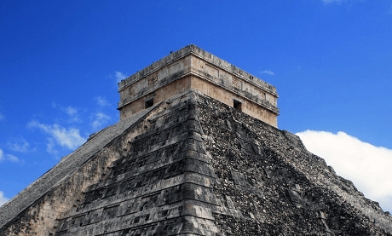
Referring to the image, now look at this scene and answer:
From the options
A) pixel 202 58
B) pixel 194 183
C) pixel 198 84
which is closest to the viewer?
pixel 194 183

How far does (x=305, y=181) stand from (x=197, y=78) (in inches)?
178

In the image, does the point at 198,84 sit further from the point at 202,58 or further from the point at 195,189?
the point at 195,189

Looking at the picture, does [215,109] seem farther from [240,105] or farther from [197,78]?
[240,105]

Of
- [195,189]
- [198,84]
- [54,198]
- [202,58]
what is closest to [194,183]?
[195,189]

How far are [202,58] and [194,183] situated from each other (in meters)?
6.41

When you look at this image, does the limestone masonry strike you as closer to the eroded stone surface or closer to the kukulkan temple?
the kukulkan temple

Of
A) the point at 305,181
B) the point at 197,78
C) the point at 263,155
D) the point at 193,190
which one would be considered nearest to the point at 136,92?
the point at 197,78

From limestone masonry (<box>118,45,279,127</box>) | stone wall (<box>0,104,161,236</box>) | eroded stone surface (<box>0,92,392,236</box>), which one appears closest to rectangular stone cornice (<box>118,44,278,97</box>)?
limestone masonry (<box>118,45,279,127</box>)

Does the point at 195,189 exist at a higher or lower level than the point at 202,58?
lower

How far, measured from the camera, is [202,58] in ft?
51.7

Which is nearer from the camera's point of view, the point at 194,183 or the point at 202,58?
the point at 194,183

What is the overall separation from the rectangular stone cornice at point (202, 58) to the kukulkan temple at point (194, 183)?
55 millimetres

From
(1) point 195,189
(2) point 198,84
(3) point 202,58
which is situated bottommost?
(1) point 195,189

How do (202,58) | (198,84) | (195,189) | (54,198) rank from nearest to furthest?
(195,189), (54,198), (198,84), (202,58)
